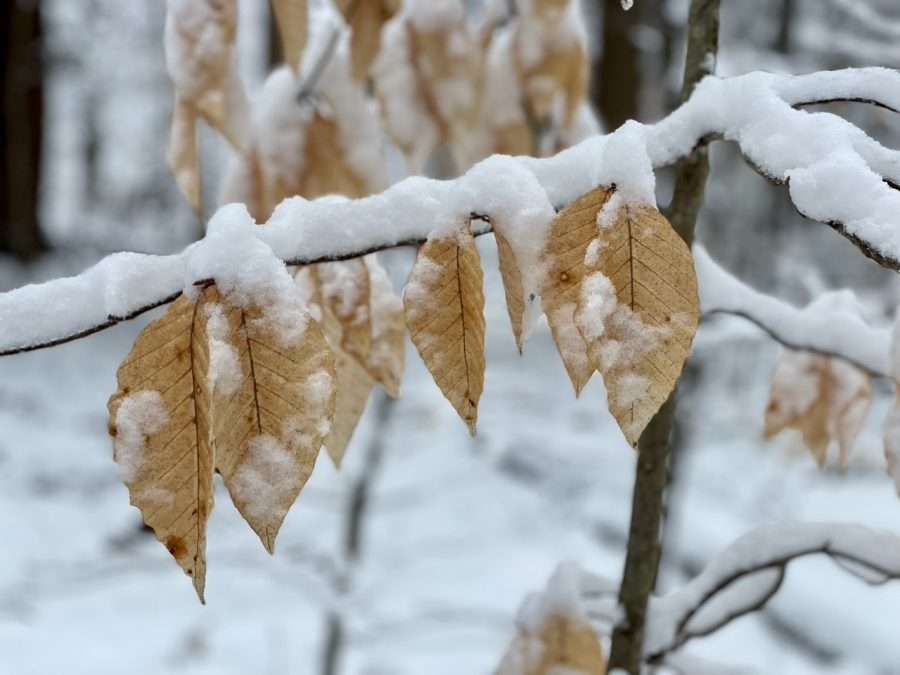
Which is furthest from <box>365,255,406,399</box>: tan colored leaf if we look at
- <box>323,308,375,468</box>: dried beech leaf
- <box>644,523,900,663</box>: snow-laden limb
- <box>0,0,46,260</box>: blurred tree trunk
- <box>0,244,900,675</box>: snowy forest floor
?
<box>0,0,46,260</box>: blurred tree trunk

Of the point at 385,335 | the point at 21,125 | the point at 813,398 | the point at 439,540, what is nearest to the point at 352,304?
the point at 385,335

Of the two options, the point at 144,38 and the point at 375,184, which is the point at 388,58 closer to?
the point at 375,184

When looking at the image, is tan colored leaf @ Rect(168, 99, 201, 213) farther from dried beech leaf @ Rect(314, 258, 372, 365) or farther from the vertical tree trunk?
the vertical tree trunk

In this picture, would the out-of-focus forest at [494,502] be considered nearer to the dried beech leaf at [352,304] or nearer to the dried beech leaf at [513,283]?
the dried beech leaf at [352,304]

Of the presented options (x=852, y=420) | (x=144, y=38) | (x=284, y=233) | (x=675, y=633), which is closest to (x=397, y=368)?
(x=284, y=233)

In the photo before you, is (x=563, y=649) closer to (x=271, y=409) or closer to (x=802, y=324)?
(x=802, y=324)
